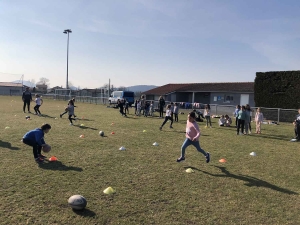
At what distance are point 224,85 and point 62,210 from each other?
4058 centimetres

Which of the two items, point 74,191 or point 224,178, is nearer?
point 74,191

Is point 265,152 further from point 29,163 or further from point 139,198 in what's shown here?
point 29,163

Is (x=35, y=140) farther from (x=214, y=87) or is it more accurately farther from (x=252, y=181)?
(x=214, y=87)

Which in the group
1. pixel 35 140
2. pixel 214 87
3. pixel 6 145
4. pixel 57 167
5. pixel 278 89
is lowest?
pixel 57 167

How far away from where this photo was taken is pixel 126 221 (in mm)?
4102

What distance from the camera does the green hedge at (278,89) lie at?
2239 centimetres

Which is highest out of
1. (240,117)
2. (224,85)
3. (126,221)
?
(224,85)

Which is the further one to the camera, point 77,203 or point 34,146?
point 34,146

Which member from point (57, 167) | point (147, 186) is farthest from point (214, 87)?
point (147, 186)

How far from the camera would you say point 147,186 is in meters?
5.59

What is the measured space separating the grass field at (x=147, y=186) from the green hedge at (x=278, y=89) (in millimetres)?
15339

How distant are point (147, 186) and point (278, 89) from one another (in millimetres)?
21559

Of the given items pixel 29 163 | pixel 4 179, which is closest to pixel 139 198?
pixel 4 179

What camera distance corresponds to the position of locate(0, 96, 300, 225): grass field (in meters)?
4.29
